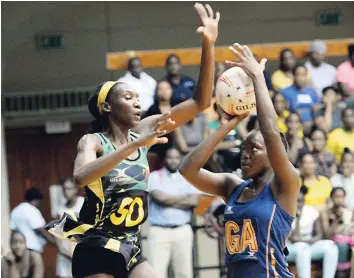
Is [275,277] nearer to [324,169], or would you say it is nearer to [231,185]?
[231,185]

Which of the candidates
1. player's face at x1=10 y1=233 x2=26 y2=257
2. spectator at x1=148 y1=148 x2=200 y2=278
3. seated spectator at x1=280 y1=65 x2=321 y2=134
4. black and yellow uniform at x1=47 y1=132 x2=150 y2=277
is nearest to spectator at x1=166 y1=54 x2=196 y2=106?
seated spectator at x1=280 y1=65 x2=321 y2=134

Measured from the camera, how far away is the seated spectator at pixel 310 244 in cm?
957

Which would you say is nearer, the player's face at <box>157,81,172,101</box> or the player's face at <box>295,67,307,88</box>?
the player's face at <box>157,81,172,101</box>

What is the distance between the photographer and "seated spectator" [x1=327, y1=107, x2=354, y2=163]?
10.8m

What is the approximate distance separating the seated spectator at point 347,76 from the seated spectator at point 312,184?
6.08ft

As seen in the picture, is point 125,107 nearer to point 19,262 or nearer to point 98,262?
point 98,262

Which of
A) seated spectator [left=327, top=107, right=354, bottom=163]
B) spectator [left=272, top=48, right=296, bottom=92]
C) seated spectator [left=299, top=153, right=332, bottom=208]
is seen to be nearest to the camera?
seated spectator [left=299, top=153, right=332, bottom=208]

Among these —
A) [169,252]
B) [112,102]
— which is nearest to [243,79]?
[112,102]

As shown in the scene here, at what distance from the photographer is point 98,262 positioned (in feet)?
18.9

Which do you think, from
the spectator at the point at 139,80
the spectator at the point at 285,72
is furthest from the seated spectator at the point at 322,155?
the spectator at the point at 139,80

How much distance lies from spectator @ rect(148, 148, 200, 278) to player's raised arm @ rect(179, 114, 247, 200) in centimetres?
378

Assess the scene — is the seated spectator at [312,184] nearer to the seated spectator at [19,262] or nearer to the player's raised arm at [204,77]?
the seated spectator at [19,262]

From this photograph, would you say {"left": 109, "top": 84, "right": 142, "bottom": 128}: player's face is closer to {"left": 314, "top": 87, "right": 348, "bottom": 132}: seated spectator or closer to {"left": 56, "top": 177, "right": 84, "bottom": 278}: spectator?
{"left": 56, "top": 177, "right": 84, "bottom": 278}: spectator

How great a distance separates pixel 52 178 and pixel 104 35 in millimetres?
2433
